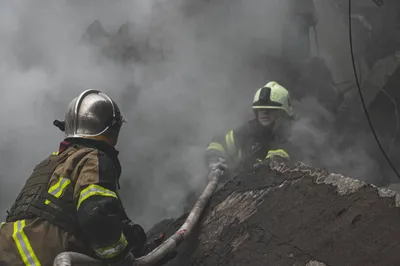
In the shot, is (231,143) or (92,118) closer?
(92,118)

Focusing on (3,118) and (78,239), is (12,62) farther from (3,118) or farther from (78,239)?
(78,239)

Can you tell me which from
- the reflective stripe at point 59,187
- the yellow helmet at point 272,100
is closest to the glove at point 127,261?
the reflective stripe at point 59,187

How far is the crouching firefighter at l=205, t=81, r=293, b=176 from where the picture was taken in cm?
491

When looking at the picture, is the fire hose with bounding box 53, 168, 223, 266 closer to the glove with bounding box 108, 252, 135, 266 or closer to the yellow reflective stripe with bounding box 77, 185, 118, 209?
the glove with bounding box 108, 252, 135, 266

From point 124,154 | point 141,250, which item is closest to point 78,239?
point 141,250

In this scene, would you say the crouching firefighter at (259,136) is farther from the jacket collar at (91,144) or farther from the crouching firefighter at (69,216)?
the crouching firefighter at (69,216)

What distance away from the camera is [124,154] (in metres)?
7.47

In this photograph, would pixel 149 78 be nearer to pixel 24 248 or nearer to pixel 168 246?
pixel 168 246

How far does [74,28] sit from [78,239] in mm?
6756

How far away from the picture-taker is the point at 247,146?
5.02 meters

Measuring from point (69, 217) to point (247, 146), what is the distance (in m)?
2.85

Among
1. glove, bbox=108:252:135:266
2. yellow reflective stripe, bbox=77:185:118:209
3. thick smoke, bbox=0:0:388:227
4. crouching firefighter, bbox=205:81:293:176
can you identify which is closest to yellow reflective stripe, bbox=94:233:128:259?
glove, bbox=108:252:135:266

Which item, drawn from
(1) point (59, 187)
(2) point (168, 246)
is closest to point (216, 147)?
(2) point (168, 246)

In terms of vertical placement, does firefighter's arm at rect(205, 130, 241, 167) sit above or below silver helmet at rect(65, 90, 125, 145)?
below
